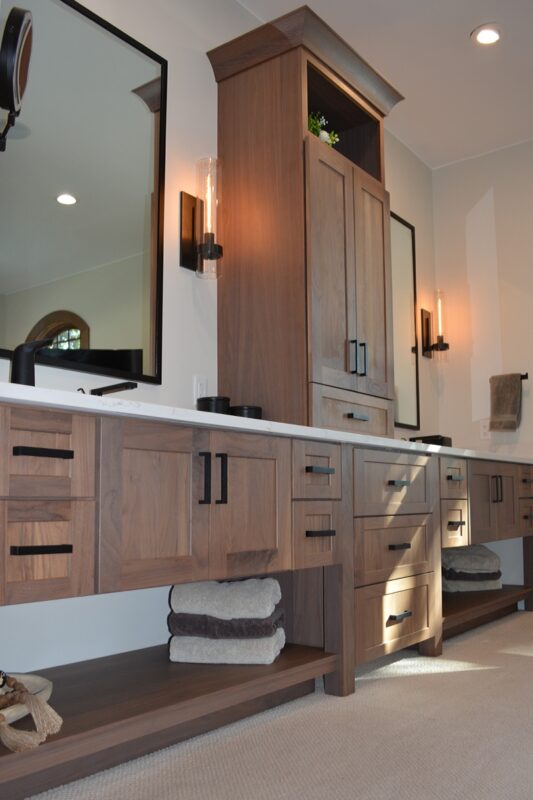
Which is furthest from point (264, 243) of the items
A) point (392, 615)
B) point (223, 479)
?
point (392, 615)

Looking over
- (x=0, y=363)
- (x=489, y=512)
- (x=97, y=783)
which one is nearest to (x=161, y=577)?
(x=97, y=783)

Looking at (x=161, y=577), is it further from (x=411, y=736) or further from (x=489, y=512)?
(x=489, y=512)

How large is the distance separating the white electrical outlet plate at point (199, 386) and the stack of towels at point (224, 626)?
787 millimetres

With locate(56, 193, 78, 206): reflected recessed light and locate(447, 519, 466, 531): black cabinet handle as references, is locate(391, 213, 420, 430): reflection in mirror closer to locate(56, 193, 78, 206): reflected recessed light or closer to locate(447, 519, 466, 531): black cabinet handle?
locate(447, 519, 466, 531): black cabinet handle

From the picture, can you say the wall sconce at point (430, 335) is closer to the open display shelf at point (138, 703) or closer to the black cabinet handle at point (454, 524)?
the black cabinet handle at point (454, 524)

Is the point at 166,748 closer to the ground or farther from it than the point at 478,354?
closer to the ground

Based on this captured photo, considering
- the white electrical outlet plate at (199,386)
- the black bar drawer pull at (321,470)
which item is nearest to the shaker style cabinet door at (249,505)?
the black bar drawer pull at (321,470)

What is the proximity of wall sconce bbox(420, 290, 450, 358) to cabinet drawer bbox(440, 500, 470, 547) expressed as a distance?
1.54 meters

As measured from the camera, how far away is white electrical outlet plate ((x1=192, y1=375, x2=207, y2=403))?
2.70 meters

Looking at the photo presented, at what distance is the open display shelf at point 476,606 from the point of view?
3130 mm

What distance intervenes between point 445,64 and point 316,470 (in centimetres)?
261

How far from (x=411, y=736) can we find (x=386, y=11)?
120 inches

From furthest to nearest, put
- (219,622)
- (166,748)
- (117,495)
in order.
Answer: (219,622)
(166,748)
(117,495)

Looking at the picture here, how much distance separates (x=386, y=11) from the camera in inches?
131
